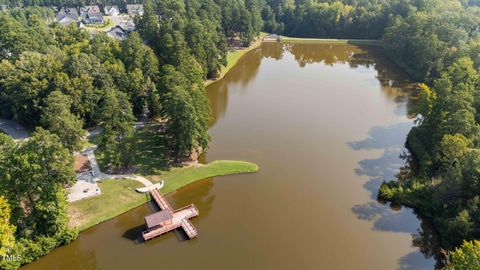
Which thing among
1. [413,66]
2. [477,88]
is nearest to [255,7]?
[413,66]

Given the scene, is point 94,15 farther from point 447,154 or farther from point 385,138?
point 447,154

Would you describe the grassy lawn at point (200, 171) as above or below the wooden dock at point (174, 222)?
above

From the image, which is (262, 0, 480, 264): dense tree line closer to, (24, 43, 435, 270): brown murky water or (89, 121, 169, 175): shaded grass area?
(24, 43, 435, 270): brown murky water

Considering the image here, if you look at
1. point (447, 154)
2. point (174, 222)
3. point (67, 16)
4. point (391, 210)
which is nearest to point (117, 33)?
point (67, 16)

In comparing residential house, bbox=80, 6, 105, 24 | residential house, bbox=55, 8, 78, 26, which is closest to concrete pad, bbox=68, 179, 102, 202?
residential house, bbox=55, 8, 78, 26

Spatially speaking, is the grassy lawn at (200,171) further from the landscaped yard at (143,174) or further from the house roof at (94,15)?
the house roof at (94,15)

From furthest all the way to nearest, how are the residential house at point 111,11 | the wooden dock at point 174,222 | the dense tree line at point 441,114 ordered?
the residential house at point 111,11 < the wooden dock at point 174,222 < the dense tree line at point 441,114

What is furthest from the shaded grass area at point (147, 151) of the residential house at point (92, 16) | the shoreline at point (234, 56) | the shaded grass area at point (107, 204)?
the residential house at point (92, 16)
